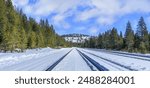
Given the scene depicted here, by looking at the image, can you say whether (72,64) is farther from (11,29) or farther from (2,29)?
(11,29)

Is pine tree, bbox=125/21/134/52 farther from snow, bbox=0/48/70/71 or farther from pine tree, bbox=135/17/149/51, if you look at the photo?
snow, bbox=0/48/70/71

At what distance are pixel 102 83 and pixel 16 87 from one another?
3187 mm

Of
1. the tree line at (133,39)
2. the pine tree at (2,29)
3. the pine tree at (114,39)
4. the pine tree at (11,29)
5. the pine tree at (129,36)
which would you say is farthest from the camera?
the pine tree at (114,39)

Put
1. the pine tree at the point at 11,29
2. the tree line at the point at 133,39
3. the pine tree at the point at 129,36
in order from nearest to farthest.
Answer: the pine tree at the point at 11,29, the tree line at the point at 133,39, the pine tree at the point at 129,36

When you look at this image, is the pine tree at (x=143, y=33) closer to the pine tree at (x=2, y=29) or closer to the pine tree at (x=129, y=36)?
the pine tree at (x=129, y=36)

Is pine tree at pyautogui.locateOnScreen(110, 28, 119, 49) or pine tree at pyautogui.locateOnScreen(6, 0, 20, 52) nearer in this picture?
pine tree at pyautogui.locateOnScreen(6, 0, 20, 52)

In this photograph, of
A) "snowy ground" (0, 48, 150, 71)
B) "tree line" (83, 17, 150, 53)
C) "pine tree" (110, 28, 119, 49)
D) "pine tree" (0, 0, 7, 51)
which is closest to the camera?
"snowy ground" (0, 48, 150, 71)

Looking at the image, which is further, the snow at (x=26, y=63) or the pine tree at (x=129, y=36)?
the pine tree at (x=129, y=36)

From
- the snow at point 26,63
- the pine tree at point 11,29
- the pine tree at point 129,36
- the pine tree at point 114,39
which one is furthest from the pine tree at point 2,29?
the pine tree at point 114,39

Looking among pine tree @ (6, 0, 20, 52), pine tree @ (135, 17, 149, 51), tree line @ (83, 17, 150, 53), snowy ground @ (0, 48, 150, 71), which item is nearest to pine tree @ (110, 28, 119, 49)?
tree line @ (83, 17, 150, 53)

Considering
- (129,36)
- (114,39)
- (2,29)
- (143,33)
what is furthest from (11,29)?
(114,39)

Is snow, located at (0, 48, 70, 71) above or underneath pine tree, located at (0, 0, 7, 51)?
underneath

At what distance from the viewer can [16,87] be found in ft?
41.5

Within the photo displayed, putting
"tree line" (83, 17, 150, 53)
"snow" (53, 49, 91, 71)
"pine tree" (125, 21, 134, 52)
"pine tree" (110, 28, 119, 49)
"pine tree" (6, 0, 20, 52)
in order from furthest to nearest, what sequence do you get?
"pine tree" (110, 28, 119, 49), "pine tree" (125, 21, 134, 52), "tree line" (83, 17, 150, 53), "pine tree" (6, 0, 20, 52), "snow" (53, 49, 91, 71)
